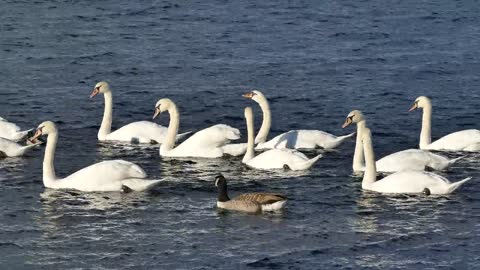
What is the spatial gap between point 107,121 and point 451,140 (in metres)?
7.60

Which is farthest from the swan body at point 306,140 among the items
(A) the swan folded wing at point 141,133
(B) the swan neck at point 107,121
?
(B) the swan neck at point 107,121

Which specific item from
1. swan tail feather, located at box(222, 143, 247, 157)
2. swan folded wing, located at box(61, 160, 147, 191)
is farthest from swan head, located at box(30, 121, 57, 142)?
swan tail feather, located at box(222, 143, 247, 157)

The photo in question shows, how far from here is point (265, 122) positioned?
3053 cm

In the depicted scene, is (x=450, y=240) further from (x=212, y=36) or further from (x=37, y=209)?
(x=212, y=36)

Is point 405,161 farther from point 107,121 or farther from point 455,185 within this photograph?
point 107,121

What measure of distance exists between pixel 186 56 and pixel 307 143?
11.0 m

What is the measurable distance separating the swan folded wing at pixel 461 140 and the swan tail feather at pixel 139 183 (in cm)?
685

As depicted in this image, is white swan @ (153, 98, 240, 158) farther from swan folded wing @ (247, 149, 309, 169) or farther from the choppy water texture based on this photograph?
swan folded wing @ (247, 149, 309, 169)

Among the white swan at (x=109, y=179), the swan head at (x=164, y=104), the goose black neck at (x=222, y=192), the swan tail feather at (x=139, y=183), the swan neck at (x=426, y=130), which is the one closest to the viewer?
the goose black neck at (x=222, y=192)

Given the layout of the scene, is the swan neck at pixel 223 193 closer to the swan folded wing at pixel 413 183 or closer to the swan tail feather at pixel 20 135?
the swan folded wing at pixel 413 183

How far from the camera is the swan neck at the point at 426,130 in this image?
3012 cm

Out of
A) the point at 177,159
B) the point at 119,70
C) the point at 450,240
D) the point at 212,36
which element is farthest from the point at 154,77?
the point at 450,240

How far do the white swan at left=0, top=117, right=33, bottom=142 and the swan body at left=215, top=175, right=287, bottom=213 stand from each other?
22.1 ft

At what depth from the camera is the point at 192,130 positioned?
32.1 meters
